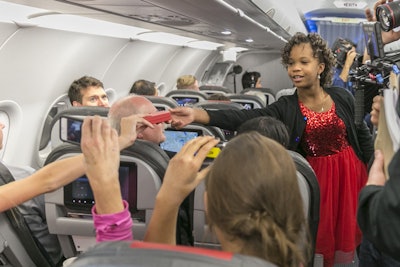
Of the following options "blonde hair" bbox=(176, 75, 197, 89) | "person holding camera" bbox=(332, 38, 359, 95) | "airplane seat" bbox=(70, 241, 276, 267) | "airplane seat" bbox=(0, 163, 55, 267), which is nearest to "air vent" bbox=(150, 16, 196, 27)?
"person holding camera" bbox=(332, 38, 359, 95)

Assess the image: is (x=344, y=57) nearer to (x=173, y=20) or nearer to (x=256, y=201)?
(x=173, y=20)

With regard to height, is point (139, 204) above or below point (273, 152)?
below

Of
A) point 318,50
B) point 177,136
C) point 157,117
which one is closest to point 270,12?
point 177,136

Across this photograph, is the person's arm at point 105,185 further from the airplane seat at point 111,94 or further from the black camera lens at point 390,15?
the airplane seat at point 111,94

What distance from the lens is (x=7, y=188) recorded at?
1.94 m

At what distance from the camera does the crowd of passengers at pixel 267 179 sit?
122 cm

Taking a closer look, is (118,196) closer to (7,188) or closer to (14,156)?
(7,188)

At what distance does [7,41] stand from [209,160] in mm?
3059

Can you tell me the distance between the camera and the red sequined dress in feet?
9.67

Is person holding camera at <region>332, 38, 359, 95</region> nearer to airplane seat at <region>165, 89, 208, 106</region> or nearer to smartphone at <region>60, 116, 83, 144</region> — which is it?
smartphone at <region>60, 116, 83, 144</region>

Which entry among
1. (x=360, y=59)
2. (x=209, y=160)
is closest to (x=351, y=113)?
(x=360, y=59)

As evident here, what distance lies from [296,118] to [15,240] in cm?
171

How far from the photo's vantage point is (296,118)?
299 centimetres

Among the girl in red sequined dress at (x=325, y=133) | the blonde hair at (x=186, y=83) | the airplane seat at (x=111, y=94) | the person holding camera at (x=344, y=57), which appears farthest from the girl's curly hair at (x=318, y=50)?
the blonde hair at (x=186, y=83)
